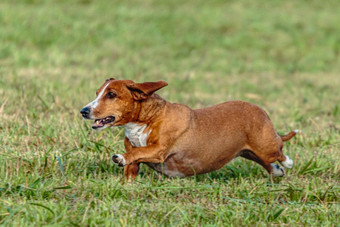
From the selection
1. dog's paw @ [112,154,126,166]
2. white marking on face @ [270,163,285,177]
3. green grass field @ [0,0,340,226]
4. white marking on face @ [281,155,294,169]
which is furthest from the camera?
white marking on face @ [281,155,294,169]

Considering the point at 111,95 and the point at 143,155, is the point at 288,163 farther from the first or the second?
the point at 111,95

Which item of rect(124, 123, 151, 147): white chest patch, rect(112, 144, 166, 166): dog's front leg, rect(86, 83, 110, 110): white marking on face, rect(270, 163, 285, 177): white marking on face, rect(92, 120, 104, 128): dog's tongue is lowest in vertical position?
rect(270, 163, 285, 177): white marking on face

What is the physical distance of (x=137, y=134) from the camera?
17.9 feet

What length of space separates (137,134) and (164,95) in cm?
458

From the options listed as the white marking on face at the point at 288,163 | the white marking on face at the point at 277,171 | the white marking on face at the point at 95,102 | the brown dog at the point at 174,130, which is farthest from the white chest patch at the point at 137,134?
the white marking on face at the point at 288,163

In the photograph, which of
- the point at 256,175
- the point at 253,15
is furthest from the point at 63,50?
the point at 256,175

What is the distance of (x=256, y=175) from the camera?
6297 mm

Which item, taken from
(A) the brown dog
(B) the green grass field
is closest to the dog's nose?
(A) the brown dog

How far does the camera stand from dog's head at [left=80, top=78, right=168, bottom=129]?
520cm

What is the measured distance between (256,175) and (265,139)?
49 centimetres

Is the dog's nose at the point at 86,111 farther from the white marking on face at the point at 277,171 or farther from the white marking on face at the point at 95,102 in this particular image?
the white marking on face at the point at 277,171

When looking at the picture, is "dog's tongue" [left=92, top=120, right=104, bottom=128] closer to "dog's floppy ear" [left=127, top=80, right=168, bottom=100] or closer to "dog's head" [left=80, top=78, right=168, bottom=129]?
"dog's head" [left=80, top=78, right=168, bottom=129]

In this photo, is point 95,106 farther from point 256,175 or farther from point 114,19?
point 114,19

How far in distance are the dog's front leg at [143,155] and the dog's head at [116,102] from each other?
31cm
